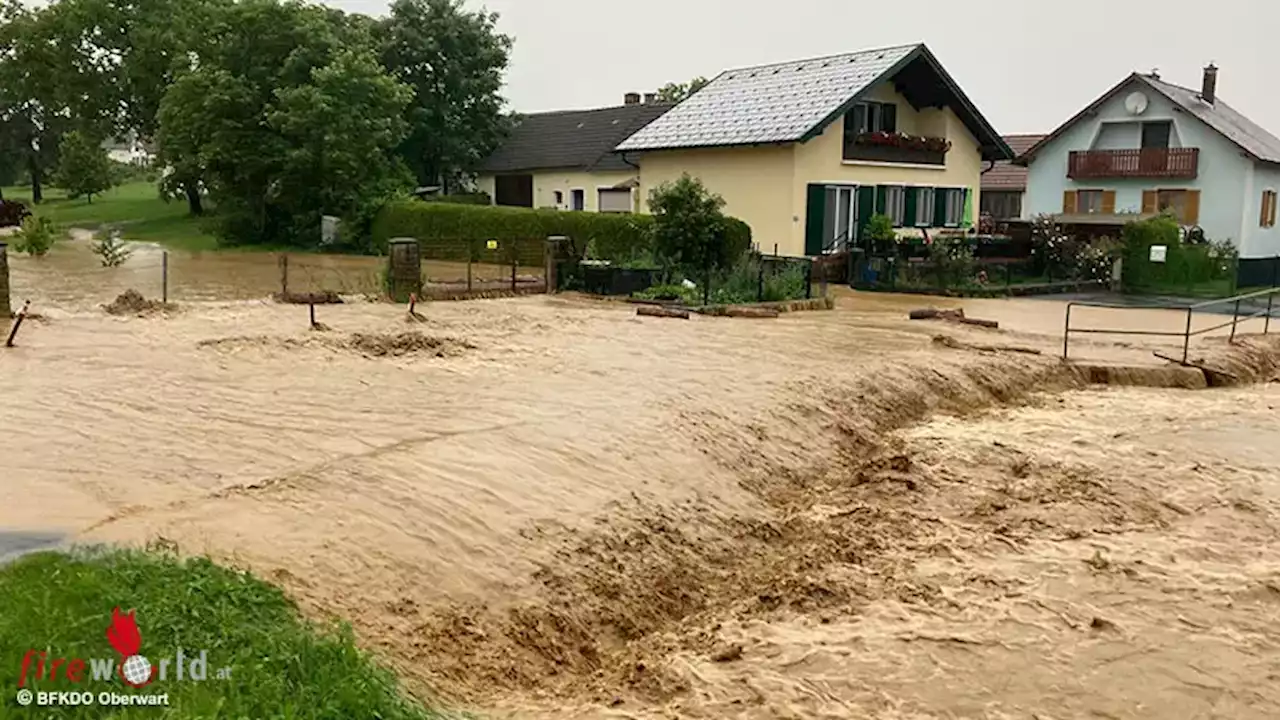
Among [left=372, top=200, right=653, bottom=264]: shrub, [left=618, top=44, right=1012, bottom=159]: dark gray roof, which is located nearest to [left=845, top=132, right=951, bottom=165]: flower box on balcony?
[left=618, top=44, right=1012, bottom=159]: dark gray roof

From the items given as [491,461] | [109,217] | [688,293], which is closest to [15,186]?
[109,217]

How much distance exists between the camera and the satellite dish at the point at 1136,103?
38.3 meters

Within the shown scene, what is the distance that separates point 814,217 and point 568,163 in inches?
586

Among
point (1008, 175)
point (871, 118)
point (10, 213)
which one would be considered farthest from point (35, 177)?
point (1008, 175)

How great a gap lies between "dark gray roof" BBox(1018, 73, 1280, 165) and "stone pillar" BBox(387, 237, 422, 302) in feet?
87.8

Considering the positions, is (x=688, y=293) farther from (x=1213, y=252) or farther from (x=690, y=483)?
Result: (x=1213, y=252)

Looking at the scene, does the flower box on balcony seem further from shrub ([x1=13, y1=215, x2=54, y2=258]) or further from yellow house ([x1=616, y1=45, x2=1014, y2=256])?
shrub ([x1=13, y1=215, x2=54, y2=258])

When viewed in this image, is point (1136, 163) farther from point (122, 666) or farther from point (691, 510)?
point (122, 666)

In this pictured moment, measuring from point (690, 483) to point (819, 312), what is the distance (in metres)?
12.8

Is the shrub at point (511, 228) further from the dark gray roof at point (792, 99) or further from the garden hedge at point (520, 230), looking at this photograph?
the dark gray roof at point (792, 99)

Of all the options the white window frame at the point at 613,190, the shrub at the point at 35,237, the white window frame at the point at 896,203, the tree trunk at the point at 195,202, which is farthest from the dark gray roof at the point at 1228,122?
the tree trunk at the point at 195,202

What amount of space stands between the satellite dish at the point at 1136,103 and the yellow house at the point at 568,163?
16800mm

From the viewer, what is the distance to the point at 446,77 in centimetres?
4456

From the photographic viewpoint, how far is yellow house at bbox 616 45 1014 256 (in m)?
30.5
